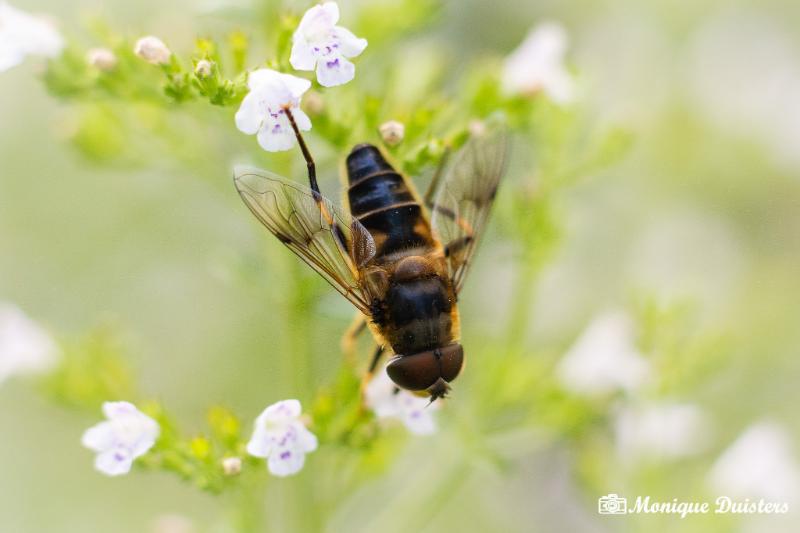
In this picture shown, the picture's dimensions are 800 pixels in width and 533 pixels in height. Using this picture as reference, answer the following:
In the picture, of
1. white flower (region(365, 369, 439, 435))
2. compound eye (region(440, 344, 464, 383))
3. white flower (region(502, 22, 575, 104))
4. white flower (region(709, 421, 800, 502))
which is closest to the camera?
compound eye (region(440, 344, 464, 383))

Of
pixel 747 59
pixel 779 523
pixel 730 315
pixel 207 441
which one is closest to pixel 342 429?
pixel 207 441

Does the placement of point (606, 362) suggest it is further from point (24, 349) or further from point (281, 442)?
point (24, 349)

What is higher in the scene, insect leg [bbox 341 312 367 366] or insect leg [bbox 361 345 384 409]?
insect leg [bbox 341 312 367 366]

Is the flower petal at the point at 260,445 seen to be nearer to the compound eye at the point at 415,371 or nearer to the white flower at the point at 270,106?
the compound eye at the point at 415,371

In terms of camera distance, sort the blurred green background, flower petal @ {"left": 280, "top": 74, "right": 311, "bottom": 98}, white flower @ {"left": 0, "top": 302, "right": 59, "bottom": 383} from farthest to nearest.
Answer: the blurred green background → white flower @ {"left": 0, "top": 302, "right": 59, "bottom": 383} → flower petal @ {"left": 280, "top": 74, "right": 311, "bottom": 98}

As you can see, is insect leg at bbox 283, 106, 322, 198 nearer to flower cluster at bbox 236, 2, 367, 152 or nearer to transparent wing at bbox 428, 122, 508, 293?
flower cluster at bbox 236, 2, 367, 152

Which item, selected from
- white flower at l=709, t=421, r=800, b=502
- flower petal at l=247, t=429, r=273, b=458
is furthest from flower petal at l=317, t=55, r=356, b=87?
white flower at l=709, t=421, r=800, b=502

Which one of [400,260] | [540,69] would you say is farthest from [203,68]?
[540,69]
